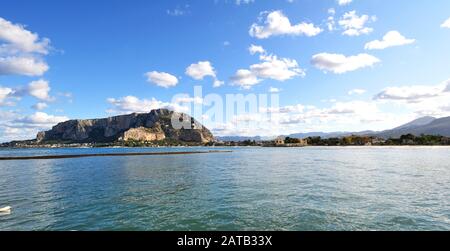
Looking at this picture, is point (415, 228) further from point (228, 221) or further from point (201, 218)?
point (201, 218)

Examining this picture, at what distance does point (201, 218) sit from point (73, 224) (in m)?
9.78

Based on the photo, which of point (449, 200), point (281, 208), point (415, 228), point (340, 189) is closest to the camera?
point (415, 228)

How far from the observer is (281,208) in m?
27.2

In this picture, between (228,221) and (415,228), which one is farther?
(228,221)

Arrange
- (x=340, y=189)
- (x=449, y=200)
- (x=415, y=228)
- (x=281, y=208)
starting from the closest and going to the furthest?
1. (x=415, y=228)
2. (x=281, y=208)
3. (x=449, y=200)
4. (x=340, y=189)
